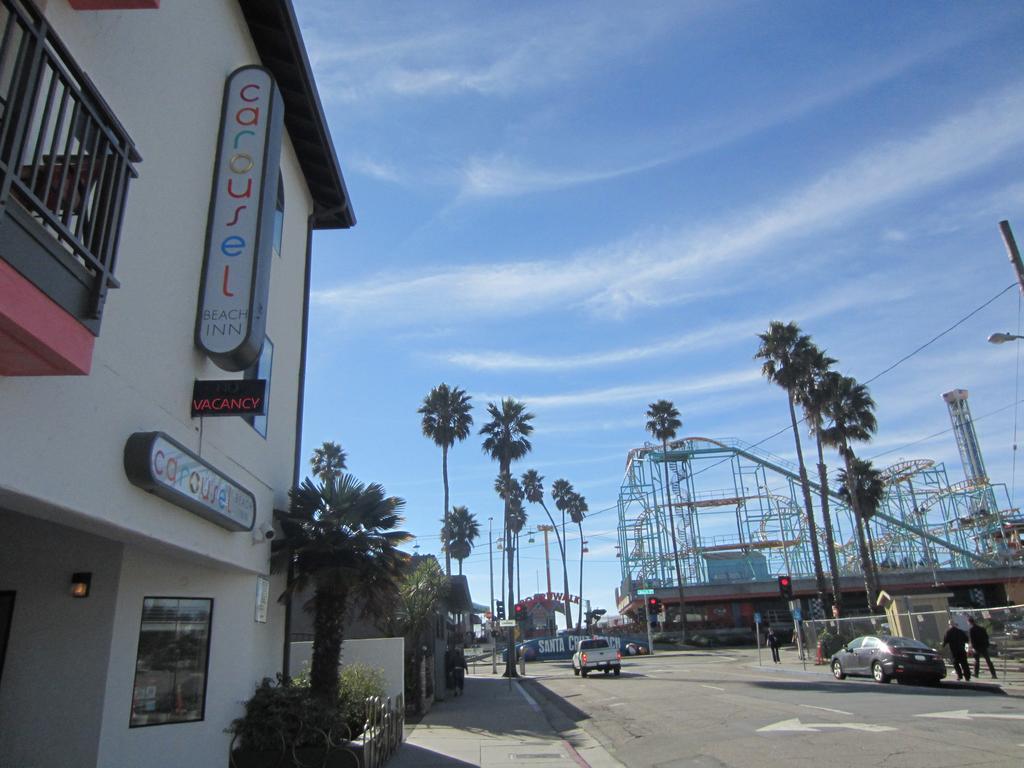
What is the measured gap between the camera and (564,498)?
281 ft

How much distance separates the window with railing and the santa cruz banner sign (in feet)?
5.38

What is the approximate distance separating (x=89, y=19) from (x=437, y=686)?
22.9 meters

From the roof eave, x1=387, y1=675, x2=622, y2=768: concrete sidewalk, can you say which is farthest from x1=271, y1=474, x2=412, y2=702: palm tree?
the roof eave

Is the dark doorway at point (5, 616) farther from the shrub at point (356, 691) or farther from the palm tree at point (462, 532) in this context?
the palm tree at point (462, 532)

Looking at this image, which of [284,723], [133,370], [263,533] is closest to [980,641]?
[284,723]

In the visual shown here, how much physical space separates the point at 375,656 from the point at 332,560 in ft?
20.1

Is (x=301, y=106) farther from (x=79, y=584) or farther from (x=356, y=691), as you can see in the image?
(x=356, y=691)

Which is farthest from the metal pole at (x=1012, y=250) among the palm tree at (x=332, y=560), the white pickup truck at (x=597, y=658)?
the white pickup truck at (x=597, y=658)

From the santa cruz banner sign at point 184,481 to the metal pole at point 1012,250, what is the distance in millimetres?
14988

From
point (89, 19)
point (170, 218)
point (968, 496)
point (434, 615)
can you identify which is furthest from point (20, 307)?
point (968, 496)

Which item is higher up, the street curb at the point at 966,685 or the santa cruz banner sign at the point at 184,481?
the santa cruz banner sign at the point at 184,481

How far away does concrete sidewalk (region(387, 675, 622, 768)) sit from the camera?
11.8 m

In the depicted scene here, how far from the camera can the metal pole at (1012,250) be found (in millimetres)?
14883

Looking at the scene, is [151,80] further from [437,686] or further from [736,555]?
[736,555]
